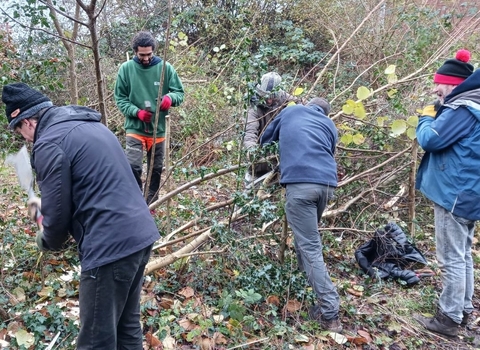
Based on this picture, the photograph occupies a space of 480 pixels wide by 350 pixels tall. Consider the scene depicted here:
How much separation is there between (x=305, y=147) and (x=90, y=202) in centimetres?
180

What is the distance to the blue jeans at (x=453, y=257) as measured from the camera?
3320 mm

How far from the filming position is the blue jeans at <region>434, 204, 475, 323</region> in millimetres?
3320

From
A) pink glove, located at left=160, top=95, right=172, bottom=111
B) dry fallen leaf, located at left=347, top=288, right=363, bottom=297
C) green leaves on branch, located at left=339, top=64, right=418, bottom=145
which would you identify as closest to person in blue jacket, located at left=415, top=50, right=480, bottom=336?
dry fallen leaf, located at left=347, top=288, right=363, bottom=297

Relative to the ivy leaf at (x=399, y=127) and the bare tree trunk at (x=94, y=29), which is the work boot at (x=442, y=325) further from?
the bare tree trunk at (x=94, y=29)

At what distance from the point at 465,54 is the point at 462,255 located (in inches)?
61.4

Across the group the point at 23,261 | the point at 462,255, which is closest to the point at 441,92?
the point at 462,255

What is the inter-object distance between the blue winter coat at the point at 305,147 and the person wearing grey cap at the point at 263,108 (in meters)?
0.37

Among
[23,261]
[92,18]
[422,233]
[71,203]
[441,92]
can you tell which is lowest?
[422,233]

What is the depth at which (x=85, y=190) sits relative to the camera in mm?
2109

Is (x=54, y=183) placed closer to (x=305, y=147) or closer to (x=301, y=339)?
(x=305, y=147)

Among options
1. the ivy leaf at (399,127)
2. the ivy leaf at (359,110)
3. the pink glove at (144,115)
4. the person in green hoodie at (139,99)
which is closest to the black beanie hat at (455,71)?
the ivy leaf at (359,110)

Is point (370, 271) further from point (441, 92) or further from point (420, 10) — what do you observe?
point (420, 10)

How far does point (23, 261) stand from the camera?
3.58m

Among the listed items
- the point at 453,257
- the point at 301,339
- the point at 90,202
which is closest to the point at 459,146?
the point at 453,257
